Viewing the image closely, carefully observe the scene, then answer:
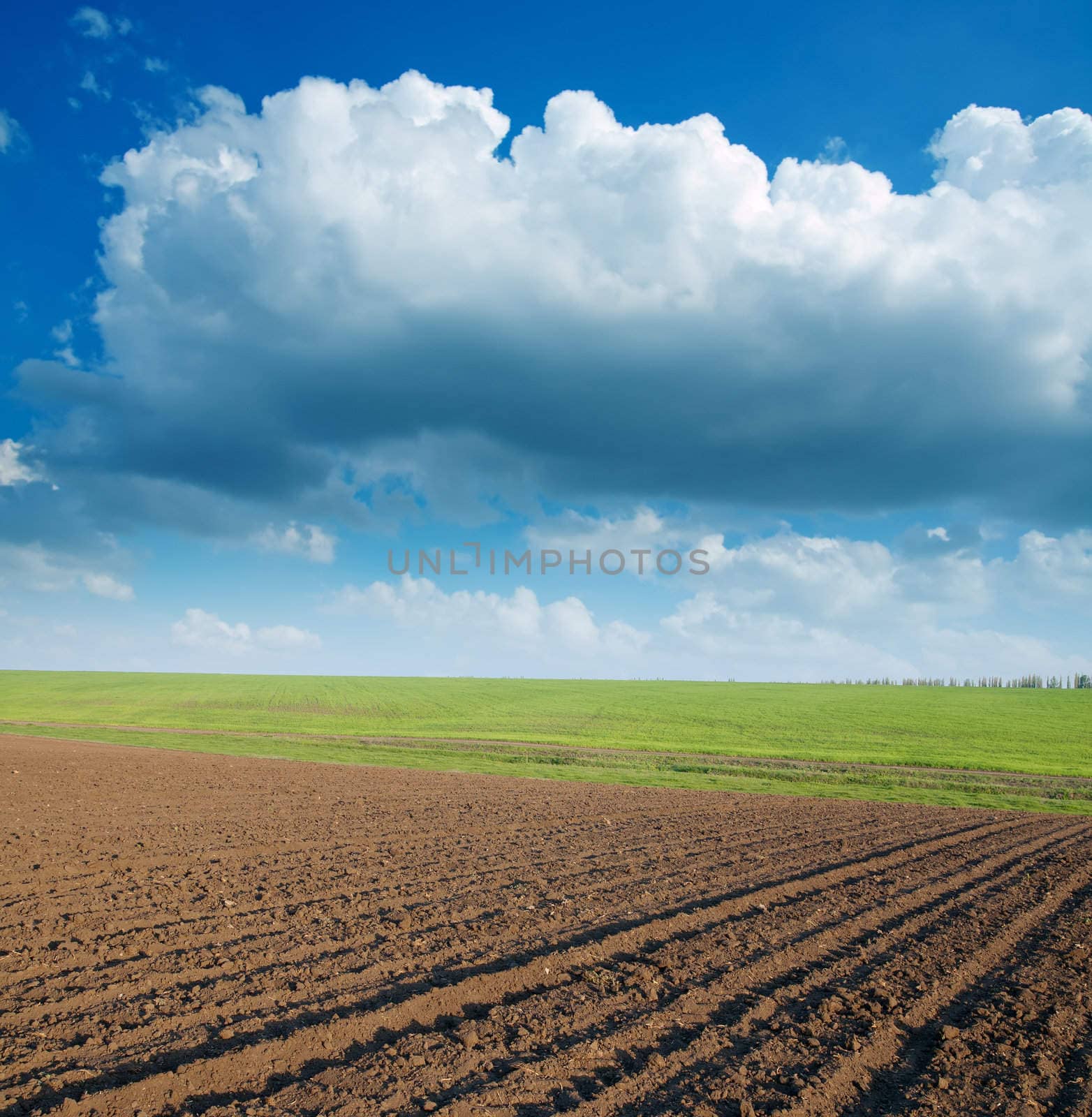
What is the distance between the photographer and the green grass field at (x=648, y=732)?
3181 cm

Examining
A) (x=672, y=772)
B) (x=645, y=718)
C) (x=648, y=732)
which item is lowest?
(x=645, y=718)

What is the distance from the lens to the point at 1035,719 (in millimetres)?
64938

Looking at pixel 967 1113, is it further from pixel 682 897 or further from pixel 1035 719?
pixel 1035 719

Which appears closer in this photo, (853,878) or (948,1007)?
(948,1007)

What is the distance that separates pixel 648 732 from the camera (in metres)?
53.2

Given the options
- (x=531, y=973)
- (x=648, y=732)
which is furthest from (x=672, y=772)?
(x=531, y=973)

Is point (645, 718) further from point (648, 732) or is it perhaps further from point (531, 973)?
point (531, 973)

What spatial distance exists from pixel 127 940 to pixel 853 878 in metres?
11.4

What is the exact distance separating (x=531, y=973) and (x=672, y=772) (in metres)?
25.4

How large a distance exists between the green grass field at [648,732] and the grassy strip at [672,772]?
0.16 metres

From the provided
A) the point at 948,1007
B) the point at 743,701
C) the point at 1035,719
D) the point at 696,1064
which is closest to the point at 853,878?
the point at 948,1007

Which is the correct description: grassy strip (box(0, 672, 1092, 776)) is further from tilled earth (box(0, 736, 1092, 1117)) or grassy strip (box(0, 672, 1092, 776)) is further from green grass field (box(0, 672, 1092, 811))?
tilled earth (box(0, 736, 1092, 1117))

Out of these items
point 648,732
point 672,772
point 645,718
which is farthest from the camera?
point 645,718

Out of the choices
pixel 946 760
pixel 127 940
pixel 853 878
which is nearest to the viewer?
pixel 127 940
